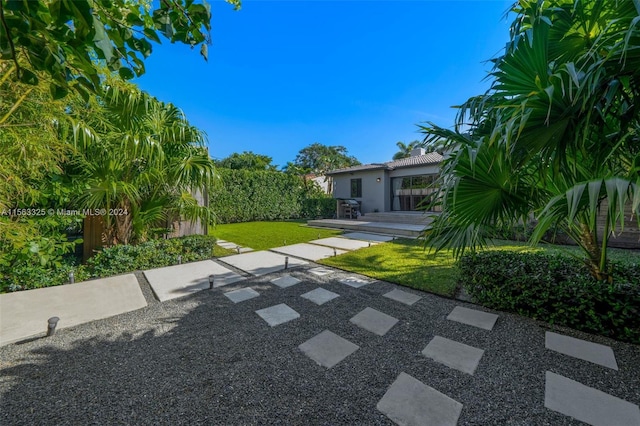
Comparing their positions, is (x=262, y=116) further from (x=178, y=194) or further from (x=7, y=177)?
(x=7, y=177)

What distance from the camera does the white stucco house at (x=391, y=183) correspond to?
14406 millimetres

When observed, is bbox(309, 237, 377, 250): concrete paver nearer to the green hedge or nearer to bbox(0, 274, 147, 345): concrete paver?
bbox(0, 274, 147, 345): concrete paver

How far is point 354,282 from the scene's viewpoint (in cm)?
446

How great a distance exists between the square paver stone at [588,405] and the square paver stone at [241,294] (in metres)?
3.46

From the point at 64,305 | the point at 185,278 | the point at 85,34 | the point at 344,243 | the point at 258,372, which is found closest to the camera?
the point at 85,34

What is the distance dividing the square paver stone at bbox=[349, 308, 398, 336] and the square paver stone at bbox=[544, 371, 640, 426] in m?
1.42

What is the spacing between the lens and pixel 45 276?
13.4 feet

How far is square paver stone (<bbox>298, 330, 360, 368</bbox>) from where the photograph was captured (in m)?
2.34

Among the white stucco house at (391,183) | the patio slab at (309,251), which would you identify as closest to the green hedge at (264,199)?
the white stucco house at (391,183)

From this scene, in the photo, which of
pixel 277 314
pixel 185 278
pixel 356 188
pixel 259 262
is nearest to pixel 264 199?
pixel 356 188

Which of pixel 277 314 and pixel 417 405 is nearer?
pixel 417 405

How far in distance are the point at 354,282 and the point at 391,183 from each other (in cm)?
1278

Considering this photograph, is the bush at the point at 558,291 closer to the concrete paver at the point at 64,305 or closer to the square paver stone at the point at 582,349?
the square paver stone at the point at 582,349

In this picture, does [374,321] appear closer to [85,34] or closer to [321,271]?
[321,271]
